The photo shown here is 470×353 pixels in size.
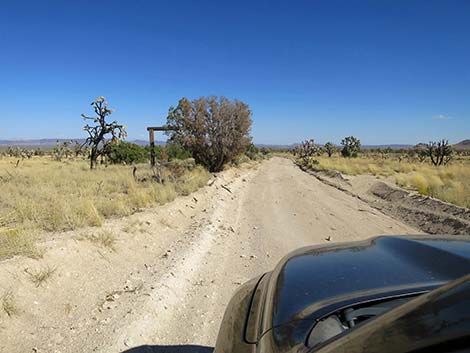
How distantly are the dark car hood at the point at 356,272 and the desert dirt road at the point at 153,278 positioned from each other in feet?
6.91

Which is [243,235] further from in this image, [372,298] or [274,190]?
[274,190]

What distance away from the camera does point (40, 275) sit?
4.97 meters

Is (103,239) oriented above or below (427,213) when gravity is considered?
above

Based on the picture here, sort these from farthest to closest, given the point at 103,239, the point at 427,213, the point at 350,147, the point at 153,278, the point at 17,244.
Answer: the point at 350,147
the point at 427,213
the point at 103,239
the point at 153,278
the point at 17,244

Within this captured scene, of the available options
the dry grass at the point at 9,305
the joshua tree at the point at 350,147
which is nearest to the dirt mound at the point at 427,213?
the dry grass at the point at 9,305

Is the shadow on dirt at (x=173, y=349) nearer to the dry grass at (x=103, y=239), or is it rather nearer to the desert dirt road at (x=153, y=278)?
the desert dirt road at (x=153, y=278)

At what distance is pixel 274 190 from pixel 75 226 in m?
12.4

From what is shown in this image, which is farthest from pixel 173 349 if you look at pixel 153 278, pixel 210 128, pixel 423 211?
pixel 210 128

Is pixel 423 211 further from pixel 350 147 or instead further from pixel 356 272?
pixel 350 147

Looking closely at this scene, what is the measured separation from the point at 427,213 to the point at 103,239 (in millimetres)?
10523

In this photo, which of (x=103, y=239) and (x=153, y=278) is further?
(x=103, y=239)

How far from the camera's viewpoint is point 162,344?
4.02m

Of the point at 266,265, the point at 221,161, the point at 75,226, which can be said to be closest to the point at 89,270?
the point at 75,226

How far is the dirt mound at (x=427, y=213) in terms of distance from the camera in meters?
10.1
